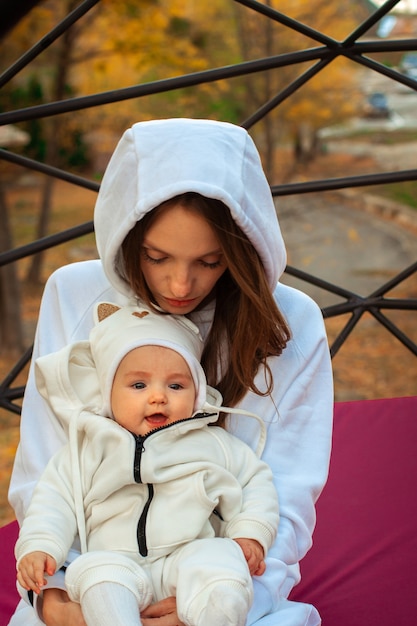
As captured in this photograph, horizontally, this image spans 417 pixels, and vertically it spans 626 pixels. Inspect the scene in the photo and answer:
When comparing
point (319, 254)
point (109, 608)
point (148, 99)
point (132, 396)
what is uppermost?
point (148, 99)

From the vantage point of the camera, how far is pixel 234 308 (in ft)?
5.75

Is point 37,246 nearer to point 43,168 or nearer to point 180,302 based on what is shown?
point 43,168

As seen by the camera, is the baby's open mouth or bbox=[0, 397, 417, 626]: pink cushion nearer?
the baby's open mouth

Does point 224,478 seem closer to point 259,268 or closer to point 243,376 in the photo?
point 243,376

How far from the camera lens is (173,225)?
155 cm

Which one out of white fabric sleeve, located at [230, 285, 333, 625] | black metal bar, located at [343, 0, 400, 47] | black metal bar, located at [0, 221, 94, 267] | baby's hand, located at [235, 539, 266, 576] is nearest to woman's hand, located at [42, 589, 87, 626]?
baby's hand, located at [235, 539, 266, 576]

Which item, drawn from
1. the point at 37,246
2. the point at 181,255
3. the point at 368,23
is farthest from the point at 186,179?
the point at 368,23

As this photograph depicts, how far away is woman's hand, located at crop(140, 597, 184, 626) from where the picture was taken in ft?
5.02

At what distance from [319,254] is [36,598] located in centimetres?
715

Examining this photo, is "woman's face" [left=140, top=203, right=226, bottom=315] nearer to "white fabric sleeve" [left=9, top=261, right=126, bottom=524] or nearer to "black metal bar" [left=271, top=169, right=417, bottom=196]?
"white fabric sleeve" [left=9, top=261, right=126, bottom=524]

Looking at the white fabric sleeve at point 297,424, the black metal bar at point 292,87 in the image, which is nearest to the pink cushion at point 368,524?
the white fabric sleeve at point 297,424

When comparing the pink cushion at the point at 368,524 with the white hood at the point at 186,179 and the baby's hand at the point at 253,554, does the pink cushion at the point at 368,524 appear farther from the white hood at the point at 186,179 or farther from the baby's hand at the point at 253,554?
the white hood at the point at 186,179

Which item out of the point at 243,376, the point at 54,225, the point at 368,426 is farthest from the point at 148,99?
the point at 243,376

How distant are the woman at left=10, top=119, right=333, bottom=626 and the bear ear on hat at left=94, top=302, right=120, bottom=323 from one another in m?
0.04
